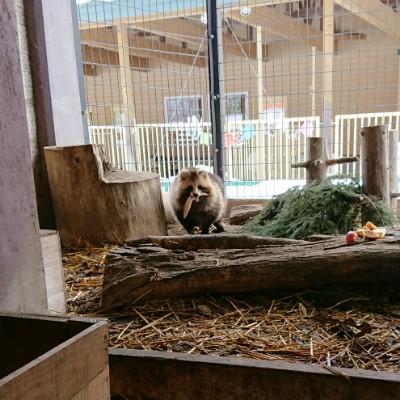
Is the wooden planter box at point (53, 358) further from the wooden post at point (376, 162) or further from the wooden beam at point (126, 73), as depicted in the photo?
the wooden beam at point (126, 73)

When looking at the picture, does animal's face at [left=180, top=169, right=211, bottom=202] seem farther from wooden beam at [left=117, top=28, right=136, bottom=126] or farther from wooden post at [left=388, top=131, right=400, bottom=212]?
wooden post at [left=388, top=131, right=400, bottom=212]

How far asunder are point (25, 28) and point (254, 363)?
110 inches

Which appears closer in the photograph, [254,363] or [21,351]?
[21,351]

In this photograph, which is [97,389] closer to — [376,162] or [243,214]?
[376,162]

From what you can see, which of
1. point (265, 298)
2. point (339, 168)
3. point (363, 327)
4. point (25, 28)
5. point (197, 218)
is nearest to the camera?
point (363, 327)

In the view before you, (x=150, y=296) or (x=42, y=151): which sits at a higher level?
(x=42, y=151)

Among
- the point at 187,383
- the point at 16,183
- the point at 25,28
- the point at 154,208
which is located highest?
the point at 25,28

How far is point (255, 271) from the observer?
1983 mm

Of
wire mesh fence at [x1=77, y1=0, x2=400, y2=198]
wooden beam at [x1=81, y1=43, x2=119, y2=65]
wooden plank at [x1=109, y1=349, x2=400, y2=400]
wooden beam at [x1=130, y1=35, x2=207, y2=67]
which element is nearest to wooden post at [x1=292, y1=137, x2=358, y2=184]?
wire mesh fence at [x1=77, y1=0, x2=400, y2=198]

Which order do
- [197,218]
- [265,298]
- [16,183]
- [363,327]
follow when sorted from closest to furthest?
[16,183]
[363,327]
[265,298]
[197,218]

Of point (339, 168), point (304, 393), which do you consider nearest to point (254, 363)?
point (304, 393)

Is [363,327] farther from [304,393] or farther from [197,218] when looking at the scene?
[197,218]

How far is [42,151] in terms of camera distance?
327 cm

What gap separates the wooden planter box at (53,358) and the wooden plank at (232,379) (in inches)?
14.6
